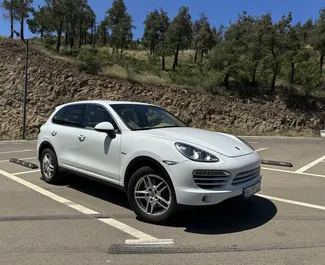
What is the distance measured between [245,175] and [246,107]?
75.5 feet

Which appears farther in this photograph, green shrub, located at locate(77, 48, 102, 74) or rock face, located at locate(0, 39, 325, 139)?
green shrub, located at locate(77, 48, 102, 74)

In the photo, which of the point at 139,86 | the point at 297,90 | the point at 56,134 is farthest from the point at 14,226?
the point at 297,90

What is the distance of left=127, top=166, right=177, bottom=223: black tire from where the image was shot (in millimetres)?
4293

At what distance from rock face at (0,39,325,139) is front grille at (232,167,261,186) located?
1976 centimetres

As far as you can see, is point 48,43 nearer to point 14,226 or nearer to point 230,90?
point 230,90

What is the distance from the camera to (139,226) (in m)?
4.48

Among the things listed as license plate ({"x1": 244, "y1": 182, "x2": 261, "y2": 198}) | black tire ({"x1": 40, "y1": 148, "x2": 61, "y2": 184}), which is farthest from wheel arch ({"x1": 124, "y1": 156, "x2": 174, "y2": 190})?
black tire ({"x1": 40, "y1": 148, "x2": 61, "y2": 184})

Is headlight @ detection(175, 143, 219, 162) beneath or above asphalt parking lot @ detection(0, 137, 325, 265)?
above

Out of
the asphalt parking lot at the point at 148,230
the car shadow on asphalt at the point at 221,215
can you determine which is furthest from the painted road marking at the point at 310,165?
the car shadow on asphalt at the point at 221,215

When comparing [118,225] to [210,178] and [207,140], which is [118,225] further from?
[207,140]

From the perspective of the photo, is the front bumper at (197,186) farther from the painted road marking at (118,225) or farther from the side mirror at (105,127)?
the side mirror at (105,127)

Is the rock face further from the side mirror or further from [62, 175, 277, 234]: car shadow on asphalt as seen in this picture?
the side mirror

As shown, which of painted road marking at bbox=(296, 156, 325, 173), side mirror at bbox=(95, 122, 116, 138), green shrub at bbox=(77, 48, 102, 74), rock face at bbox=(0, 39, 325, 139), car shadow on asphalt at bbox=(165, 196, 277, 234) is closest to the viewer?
car shadow on asphalt at bbox=(165, 196, 277, 234)

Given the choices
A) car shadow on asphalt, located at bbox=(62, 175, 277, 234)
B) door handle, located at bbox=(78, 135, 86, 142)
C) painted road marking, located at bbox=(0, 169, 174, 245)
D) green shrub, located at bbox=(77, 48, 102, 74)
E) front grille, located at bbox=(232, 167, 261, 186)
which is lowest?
painted road marking, located at bbox=(0, 169, 174, 245)
